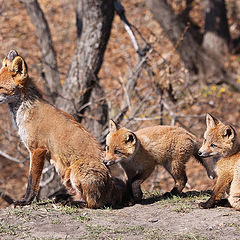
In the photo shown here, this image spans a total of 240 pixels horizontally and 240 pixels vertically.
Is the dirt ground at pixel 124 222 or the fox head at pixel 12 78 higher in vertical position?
the fox head at pixel 12 78

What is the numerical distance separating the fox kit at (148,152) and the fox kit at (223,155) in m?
0.60

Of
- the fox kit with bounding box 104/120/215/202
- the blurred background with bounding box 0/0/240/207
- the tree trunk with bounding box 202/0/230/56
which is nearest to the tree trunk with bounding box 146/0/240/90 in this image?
the blurred background with bounding box 0/0/240/207

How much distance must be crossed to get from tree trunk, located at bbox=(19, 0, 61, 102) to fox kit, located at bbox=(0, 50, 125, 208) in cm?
444

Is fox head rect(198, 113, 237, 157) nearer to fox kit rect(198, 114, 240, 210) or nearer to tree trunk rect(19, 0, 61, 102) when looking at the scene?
fox kit rect(198, 114, 240, 210)

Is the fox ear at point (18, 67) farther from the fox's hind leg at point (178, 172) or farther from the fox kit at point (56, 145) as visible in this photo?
the fox's hind leg at point (178, 172)

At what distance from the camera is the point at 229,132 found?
6559mm

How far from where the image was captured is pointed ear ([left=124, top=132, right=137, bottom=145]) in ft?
23.3

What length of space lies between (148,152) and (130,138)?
385 millimetres

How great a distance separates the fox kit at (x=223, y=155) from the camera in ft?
21.2

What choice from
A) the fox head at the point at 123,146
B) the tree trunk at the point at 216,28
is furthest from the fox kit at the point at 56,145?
the tree trunk at the point at 216,28

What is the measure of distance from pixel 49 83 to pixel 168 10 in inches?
245

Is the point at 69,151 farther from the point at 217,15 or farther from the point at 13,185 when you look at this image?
the point at 217,15

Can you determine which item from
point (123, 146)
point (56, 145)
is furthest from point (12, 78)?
point (123, 146)

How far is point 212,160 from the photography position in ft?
22.4
